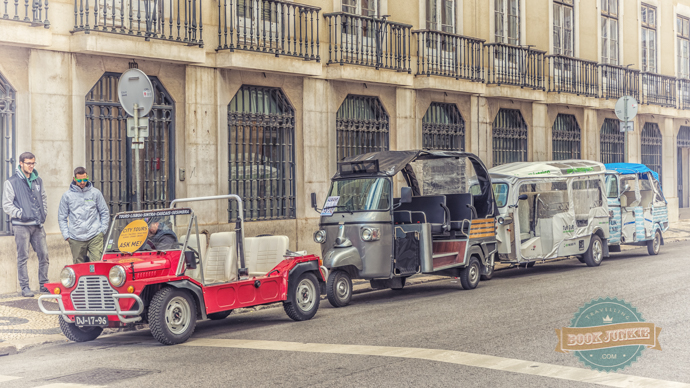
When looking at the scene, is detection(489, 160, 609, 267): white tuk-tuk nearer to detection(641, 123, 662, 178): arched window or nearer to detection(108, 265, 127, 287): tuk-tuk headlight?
detection(108, 265, 127, 287): tuk-tuk headlight

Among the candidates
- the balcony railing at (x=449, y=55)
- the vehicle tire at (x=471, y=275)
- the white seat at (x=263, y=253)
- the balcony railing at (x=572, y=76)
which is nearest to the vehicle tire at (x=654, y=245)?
the balcony railing at (x=449, y=55)

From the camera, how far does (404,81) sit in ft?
68.5

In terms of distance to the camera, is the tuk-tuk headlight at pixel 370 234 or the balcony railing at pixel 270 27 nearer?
the tuk-tuk headlight at pixel 370 234

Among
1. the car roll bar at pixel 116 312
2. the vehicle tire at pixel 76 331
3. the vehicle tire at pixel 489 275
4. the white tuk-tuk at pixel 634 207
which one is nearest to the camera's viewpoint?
the car roll bar at pixel 116 312

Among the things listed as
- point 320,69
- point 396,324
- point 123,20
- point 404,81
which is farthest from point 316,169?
point 396,324

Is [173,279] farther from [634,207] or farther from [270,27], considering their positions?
[634,207]

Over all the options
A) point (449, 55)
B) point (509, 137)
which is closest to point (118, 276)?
point (449, 55)

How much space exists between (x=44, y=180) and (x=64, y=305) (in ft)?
17.9

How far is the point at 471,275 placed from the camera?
14242mm

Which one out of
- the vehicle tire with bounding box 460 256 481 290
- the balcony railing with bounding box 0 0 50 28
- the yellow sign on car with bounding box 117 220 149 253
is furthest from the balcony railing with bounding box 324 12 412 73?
the yellow sign on car with bounding box 117 220 149 253

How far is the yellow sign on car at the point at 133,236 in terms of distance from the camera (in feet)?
31.8

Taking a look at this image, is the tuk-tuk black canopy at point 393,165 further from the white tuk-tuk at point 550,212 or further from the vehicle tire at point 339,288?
the vehicle tire at point 339,288

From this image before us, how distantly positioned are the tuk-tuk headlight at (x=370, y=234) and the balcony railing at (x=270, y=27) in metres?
6.13

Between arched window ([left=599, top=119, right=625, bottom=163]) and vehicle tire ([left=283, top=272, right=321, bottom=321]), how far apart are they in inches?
854
